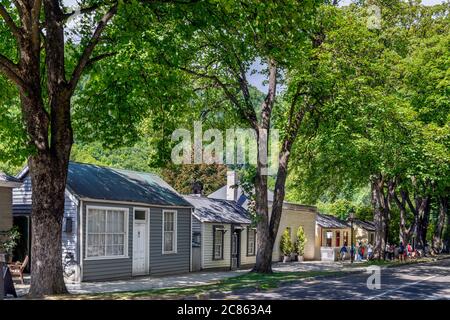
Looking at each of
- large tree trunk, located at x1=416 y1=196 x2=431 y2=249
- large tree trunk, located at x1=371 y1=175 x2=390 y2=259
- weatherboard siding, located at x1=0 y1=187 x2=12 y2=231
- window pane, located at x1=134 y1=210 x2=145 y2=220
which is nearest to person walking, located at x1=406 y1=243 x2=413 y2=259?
large tree trunk, located at x1=416 y1=196 x2=431 y2=249

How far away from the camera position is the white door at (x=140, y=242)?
27.6m

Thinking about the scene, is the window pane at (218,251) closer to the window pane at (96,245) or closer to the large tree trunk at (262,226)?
the large tree trunk at (262,226)

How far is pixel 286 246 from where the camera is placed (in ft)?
143

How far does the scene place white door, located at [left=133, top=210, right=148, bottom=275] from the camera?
90.6ft

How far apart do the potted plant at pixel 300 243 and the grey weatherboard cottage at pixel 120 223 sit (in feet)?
50.8

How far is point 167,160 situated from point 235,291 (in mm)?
6631

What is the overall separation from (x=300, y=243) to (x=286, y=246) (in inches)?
83.9

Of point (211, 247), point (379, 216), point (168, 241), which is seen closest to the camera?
point (168, 241)

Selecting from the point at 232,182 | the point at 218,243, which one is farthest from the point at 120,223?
the point at 232,182

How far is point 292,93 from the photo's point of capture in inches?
1085

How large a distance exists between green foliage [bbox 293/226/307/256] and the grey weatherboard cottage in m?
15.5

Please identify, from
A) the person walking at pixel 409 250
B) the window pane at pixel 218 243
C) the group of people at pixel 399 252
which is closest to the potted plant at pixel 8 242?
the window pane at pixel 218 243

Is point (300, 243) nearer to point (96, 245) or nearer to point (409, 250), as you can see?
point (409, 250)

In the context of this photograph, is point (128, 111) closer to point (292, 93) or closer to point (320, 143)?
point (292, 93)
